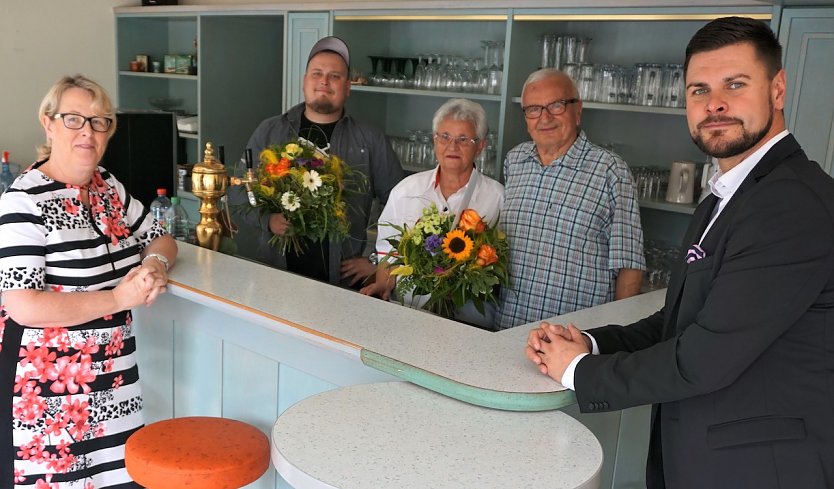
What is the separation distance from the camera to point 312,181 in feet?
8.74

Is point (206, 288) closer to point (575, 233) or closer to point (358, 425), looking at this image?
point (358, 425)

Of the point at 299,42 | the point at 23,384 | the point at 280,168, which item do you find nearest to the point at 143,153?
the point at 299,42

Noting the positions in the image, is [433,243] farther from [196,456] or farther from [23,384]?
[23,384]

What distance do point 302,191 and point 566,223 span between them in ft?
2.80

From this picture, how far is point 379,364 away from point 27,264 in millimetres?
930

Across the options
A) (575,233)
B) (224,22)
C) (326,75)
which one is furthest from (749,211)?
(224,22)

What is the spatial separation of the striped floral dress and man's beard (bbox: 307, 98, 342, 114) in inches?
49.4

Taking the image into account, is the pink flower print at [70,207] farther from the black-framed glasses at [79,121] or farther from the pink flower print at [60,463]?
the pink flower print at [60,463]

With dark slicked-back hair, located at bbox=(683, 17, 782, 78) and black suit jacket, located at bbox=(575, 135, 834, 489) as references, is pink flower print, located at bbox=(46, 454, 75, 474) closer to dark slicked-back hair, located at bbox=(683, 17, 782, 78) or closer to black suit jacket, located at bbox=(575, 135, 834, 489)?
black suit jacket, located at bbox=(575, 135, 834, 489)

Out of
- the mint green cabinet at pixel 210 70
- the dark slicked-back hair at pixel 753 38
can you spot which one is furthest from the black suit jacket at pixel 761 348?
the mint green cabinet at pixel 210 70

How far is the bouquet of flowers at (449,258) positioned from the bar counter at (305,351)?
0.53 feet

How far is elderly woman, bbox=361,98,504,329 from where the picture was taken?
106 inches

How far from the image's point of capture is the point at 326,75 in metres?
3.41

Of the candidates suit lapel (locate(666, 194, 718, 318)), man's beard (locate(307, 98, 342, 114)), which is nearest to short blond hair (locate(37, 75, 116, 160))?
man's beard (locate(307, 98, 342, 114))
